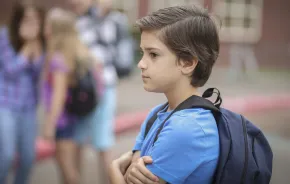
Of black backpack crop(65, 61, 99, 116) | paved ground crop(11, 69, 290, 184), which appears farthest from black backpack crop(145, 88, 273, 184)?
paved ground crop(11, 69, 290, 184)

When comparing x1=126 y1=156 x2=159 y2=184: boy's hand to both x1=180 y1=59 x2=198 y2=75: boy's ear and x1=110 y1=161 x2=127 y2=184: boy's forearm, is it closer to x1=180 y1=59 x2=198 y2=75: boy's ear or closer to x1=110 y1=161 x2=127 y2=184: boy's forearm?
x1=110 y1=161 x2=127 y2=184: boy's forearm

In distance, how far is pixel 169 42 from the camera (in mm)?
1654

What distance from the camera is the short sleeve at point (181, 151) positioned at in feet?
5.08

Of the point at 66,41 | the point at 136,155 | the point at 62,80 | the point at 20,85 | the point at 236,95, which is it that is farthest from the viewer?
the point at 236,95

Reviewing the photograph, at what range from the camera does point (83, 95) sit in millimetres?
3977

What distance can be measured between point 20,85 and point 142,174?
2484 millimetres

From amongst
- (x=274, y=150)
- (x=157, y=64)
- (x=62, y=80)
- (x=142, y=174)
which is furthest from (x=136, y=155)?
(x=274, y=150)

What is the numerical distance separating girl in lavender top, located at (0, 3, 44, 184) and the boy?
2252 mm

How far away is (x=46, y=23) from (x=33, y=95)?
0.58 meters

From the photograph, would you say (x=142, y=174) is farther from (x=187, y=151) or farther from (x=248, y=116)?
(x=248, y=116)

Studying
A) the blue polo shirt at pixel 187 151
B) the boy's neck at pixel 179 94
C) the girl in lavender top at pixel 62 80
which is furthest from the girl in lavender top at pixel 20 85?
the blue polo shirt at pixel 187 151

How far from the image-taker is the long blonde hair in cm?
410

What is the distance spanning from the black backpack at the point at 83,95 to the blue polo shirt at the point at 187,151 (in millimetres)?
2411

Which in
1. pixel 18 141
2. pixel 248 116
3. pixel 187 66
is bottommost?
pixel 248 116
